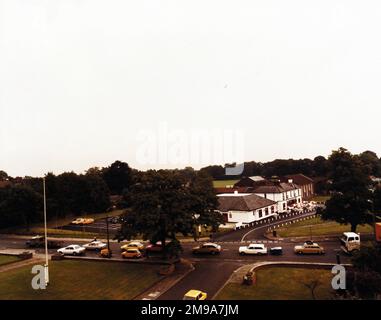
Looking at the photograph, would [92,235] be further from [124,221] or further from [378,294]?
[378,294]

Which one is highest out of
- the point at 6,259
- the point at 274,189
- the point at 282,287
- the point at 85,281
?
the point at 274,189

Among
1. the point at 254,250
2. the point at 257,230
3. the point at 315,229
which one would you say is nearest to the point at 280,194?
the point at 257,230

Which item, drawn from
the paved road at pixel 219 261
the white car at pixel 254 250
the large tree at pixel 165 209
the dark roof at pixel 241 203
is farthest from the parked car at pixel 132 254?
the dark roof at pixel 241 203

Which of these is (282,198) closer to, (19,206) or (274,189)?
(274,189)

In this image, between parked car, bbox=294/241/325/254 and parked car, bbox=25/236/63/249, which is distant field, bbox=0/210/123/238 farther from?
parked car, bbox=294/241/325/254

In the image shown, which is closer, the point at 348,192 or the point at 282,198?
the point at 348,192
